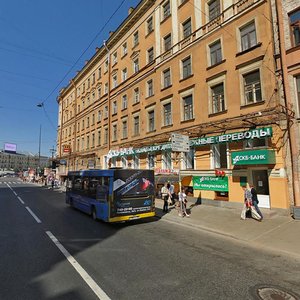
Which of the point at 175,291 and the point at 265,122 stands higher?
the point at 265,122

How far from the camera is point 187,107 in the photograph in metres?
20.4

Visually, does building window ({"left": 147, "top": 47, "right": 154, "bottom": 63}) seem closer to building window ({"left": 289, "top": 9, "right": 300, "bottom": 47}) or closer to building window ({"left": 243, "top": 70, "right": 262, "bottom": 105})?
building window ({"left": 243, "top": 70, "right": 262, "bottom": 105})

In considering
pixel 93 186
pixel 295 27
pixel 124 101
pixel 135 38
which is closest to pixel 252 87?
pixel 295 27

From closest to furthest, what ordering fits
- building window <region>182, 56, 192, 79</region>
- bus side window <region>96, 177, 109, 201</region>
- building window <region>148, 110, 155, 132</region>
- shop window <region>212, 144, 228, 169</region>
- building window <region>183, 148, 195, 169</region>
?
bus side window <region>96, 177, 109, 201</region> < shop window <region>212, 144, 228, 169</region> < building window <region>183, 148, 195, 169</region> < building window <region>182, 56, 192, 79</region> < building window <region>148, 110, 155, 132</region>

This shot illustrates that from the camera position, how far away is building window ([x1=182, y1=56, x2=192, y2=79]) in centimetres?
2030

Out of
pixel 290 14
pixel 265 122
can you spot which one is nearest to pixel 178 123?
pixel 265 122

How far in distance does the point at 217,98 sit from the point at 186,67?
→ 4.48m

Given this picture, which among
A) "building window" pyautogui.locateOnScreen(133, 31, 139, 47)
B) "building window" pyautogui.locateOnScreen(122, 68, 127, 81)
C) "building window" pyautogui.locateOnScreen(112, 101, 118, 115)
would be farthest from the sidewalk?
"building window" pyautogui.locateOnScreen(133, 31, 139, 47)

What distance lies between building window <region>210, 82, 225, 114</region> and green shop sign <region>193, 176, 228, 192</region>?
457 cm

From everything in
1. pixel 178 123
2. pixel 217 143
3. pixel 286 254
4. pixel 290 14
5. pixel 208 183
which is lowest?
pixel 286 254

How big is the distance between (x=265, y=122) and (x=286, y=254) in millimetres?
7988

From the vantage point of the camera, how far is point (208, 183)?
1742 centimetres

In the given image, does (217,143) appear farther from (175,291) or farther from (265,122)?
(175,291)

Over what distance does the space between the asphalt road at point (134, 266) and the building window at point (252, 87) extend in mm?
8742
